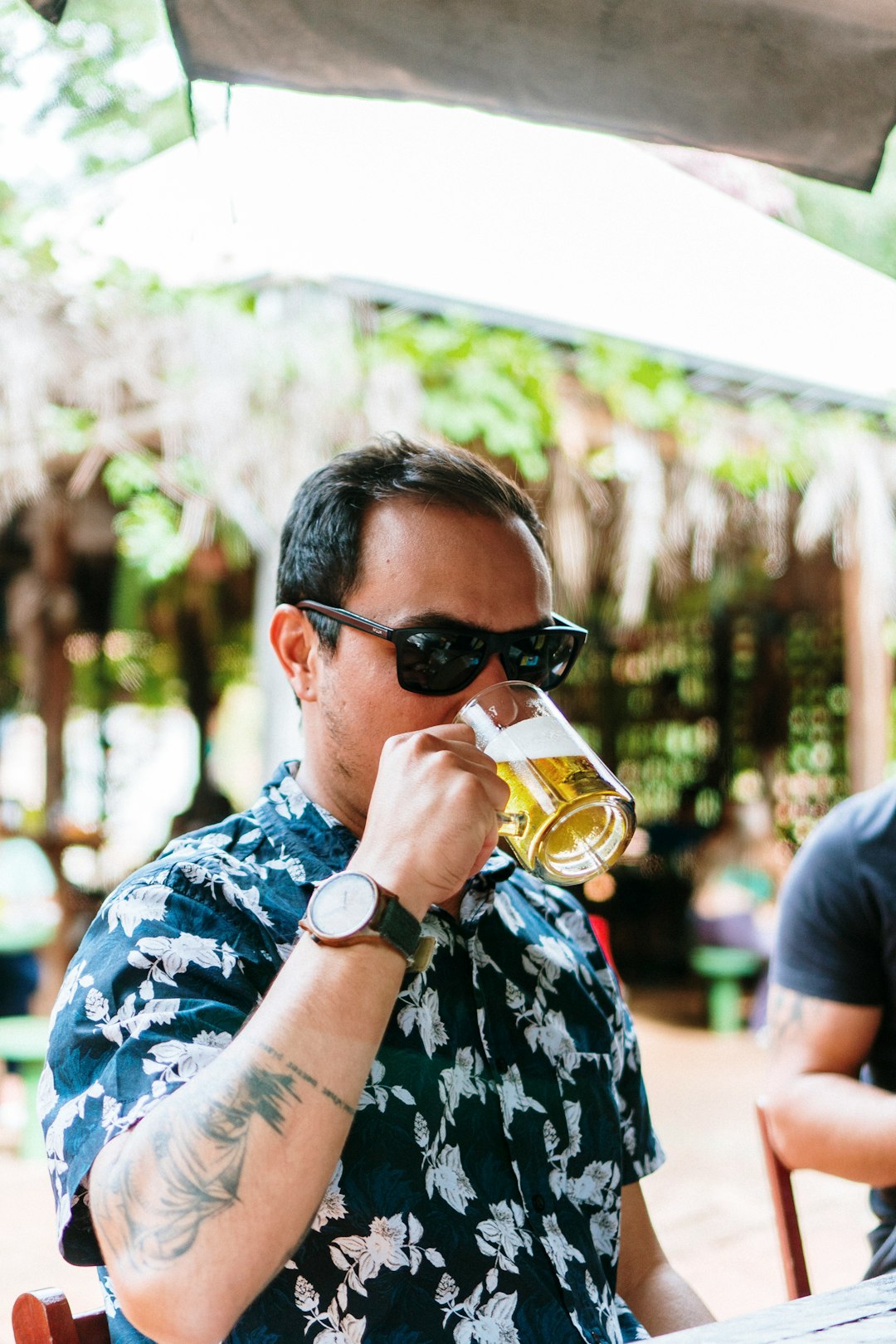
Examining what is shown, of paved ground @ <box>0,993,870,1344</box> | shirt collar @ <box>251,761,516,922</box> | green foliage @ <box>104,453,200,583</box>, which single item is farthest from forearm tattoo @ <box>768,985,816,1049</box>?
green foliage @ <box>104,453,200,583</box>

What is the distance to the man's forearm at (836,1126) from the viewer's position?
194 cm

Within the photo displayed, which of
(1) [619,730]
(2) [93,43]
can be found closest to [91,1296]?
(2) [93,43]

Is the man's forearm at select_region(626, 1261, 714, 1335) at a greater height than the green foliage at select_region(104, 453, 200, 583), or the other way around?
the green foliage at select_region(104, 453, 200, 583)

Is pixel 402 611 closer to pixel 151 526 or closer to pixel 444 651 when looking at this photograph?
pixel 444 651

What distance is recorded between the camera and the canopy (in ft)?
4.63

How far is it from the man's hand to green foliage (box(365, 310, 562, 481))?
13.2 feet

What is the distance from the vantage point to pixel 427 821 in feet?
3.91

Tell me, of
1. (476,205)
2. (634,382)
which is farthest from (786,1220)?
(634,382)

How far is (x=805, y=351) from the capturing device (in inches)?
245

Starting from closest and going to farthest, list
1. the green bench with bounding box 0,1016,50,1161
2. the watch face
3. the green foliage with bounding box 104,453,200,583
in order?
the watch face < the green bench with bounding box 0,1016,50,1161 < the green foliage with bounding box 104,453,200,583

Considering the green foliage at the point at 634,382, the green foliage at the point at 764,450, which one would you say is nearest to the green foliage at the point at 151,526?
the green foliage at the point at 634,382

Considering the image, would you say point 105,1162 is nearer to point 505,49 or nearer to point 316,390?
point 505,49

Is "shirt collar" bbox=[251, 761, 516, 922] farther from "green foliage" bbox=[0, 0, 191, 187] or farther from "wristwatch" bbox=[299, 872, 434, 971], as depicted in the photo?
"green foliage" bbox=[0, 0, 191, 187]

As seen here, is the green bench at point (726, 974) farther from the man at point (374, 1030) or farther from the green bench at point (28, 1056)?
the man at point (374, 1030)
